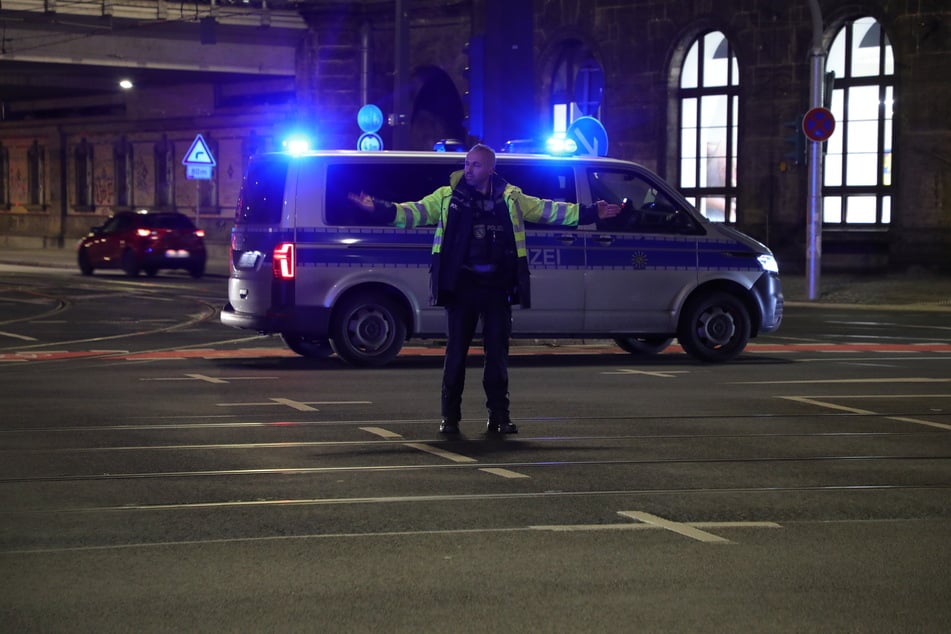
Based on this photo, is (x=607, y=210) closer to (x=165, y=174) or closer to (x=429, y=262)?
(x=429, y=262)

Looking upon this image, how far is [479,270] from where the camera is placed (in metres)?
10.1

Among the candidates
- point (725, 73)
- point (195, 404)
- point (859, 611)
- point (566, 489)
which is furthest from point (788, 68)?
point (859, 611)

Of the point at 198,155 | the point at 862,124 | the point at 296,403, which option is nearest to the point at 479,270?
the point at 296,403

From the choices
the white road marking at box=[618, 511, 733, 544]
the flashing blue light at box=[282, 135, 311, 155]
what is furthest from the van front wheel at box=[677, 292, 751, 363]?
the white road marking at box=[618, 511, 733, 544]

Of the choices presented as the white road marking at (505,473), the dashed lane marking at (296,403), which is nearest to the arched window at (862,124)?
the dashed lane marking at (296,403)

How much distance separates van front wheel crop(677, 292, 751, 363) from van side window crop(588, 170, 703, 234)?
2.12 feet

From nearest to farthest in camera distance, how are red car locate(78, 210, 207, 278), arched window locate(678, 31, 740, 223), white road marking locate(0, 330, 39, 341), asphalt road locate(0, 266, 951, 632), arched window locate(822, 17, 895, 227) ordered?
asphalt road locate(0, 266, 951, 632)
white road marking locate(0, 330, 39, 341)
arched window locate(822, 17, 895, 227)
red car locate(78, 210, 207, 278)
arched window locate(678, 31, 740, 223)

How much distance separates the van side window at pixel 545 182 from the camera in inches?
600

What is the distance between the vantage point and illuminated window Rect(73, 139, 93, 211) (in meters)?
55.7

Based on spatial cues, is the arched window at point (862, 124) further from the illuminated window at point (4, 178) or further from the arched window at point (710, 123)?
the illuminated window at point (4, 178)

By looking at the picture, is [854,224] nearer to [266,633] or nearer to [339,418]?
[339,418]

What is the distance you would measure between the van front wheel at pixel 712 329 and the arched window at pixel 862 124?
62.6 ft

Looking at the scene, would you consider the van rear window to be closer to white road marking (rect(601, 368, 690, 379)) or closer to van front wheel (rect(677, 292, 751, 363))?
white road marking (rect(601, 368, 690, 379))

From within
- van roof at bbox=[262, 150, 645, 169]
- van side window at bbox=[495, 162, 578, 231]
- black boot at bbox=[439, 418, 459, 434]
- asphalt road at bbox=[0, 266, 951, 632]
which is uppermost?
van roof at bbox=[262, 150, 645, 169]
